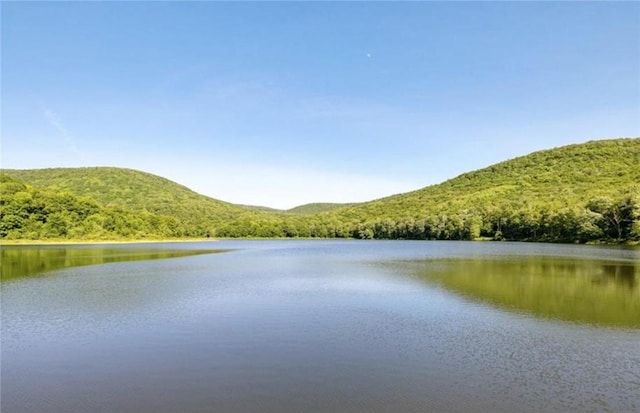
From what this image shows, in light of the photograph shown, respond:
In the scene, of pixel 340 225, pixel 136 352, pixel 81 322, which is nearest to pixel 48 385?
pixel 136 352

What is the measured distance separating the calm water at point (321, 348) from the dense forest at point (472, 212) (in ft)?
236

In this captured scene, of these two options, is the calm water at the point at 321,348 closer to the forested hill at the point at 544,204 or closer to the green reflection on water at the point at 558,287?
the green reflection on water at the point at 558,287

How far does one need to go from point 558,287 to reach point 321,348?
21.4 metres

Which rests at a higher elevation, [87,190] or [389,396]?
[87,190]

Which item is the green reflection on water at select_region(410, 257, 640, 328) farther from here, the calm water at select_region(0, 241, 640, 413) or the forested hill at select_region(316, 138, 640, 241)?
the forested hill at select_region(316, 138, 640, 241)

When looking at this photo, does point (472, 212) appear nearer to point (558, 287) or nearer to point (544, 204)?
point (544, 204)

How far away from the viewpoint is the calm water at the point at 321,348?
1112 centimetres

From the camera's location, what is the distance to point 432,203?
182875mm

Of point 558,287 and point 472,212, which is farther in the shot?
point 472,212

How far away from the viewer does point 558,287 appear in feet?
98.5

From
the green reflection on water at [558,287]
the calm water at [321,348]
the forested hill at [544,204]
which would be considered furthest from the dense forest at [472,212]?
the calm water at [321,348]

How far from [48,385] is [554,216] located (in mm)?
106249

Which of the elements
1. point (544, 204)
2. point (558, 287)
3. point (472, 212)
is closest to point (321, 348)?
point (558, 287)

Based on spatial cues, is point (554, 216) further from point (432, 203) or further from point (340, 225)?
point (340, 225)
